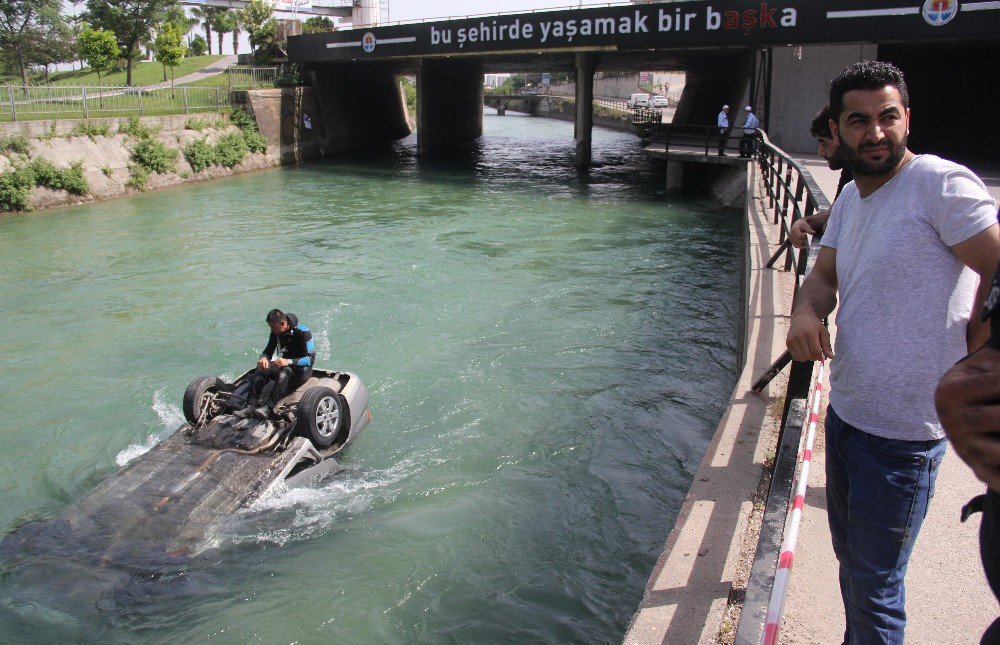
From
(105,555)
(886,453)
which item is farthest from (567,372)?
(886,453)

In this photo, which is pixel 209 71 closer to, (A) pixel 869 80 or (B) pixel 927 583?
(A) pixel 869 80

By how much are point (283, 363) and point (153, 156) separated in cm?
2194

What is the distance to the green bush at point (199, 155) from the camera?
2831 centimetres

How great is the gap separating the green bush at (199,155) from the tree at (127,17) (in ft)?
69.5

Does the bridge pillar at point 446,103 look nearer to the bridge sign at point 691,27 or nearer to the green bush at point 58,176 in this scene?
the bridge sign at point 691,27

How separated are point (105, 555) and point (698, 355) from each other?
764cm

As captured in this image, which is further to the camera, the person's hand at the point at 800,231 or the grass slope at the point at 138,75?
the grass slope at the point at 138,75

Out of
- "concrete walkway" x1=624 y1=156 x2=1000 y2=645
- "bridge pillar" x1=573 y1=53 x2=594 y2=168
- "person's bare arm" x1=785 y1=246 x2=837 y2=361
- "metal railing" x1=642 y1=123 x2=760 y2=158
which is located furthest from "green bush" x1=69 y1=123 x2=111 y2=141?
"person's bare arm" x1=785 y1=246 x2=837 y2=361

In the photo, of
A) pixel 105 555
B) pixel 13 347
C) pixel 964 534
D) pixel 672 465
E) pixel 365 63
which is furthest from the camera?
pixel 365 63

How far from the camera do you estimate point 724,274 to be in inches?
600

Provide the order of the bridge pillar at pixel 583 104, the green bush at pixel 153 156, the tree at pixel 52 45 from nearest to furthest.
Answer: the green bush at pixel 153 156 → the bridge pillar at pixel 583 104 → the tree at pixel 52 45

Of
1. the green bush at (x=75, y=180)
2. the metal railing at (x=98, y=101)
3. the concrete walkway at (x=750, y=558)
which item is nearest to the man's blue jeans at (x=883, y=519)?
the concrete walkway at (x=750, y=558)

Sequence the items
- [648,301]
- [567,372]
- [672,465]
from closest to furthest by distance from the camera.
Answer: [672,465] → [567,372] → [648,301]

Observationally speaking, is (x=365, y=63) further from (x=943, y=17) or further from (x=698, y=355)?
(x=698, y=355)
